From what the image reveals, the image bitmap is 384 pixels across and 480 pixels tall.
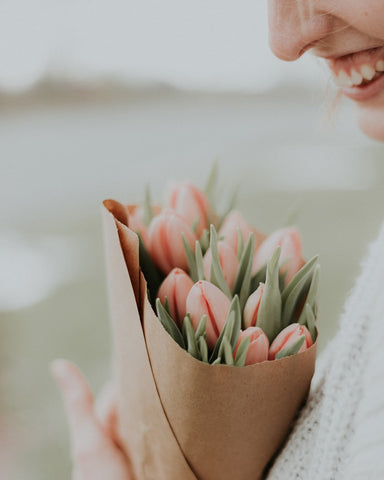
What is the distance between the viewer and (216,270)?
0.44 meters

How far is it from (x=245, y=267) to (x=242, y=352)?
94 mm

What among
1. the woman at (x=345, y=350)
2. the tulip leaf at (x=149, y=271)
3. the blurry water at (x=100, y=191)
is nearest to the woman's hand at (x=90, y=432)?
the woman at (x=345, y=350)

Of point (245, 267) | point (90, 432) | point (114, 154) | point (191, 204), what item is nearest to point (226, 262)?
point (245, 267)

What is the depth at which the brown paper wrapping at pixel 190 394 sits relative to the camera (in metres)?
0.40

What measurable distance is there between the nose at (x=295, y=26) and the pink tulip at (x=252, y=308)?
205mm

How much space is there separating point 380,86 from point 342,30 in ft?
0.26

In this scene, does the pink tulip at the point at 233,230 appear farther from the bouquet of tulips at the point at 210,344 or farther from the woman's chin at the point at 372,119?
the woman's chin at the point at 372,119

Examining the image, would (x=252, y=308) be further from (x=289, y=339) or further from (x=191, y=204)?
(x=191, y=204)

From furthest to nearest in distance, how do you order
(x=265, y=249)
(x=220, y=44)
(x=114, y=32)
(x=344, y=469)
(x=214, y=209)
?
(x=114, y=32), (x=220, y=44), (x=214, y=209), (x=265, y=249), (x=344, y=469)

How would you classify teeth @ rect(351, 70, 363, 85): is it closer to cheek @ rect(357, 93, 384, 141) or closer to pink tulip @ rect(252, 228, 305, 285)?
cheek @ rect(357, 93, 384, 141)

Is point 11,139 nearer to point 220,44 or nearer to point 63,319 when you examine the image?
point 220,44

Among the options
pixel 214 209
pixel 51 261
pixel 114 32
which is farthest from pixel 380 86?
pixel 114 32

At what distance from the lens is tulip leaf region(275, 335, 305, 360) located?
0.40 meters

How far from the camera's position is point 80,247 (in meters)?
2.82
